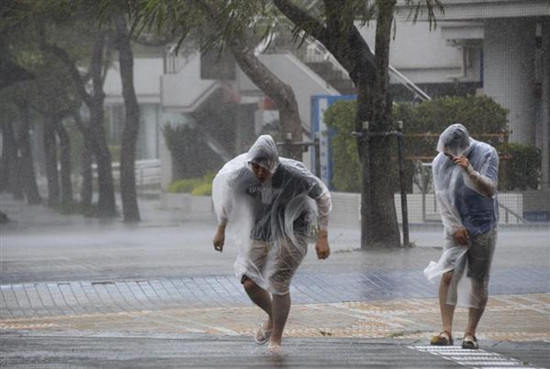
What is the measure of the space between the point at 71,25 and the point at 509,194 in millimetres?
12853

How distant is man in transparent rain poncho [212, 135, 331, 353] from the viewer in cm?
962

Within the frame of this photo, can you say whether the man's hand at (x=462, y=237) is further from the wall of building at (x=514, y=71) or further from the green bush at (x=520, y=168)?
the wall of building at (x=514, y=71)

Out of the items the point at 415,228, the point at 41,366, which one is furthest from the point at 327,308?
the point at 415,228

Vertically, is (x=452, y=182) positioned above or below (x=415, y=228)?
above

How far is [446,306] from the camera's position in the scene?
32.7 ft

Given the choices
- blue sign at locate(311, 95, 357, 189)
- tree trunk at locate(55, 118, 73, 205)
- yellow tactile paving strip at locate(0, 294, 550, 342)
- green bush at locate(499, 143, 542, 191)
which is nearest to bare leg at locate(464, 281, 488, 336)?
yellow tactile paving strip at locate(0, 294, 550, 342)

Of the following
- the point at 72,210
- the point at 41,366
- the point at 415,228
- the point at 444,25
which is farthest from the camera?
the point at 72,210

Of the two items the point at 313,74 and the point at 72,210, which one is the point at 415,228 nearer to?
the point at 313,74

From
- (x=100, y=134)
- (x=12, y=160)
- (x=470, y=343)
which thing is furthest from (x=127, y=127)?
(x=470, y=343)

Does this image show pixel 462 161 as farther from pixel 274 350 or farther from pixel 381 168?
pixel 381 168

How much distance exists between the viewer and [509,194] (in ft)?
80.9

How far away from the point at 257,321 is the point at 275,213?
2.06 m

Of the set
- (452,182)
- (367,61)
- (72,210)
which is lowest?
(72,210)

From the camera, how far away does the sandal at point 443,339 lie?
9.80 m
